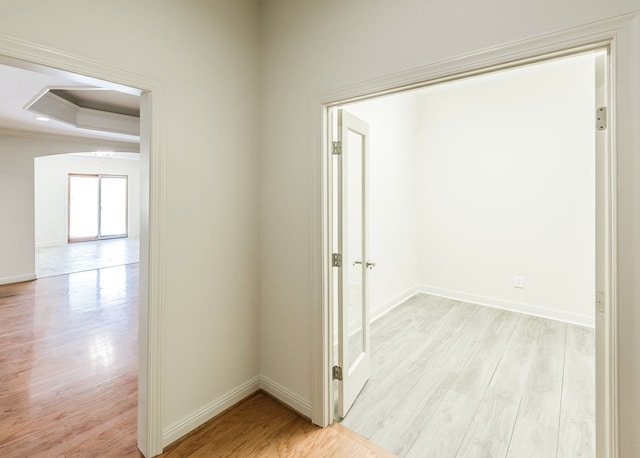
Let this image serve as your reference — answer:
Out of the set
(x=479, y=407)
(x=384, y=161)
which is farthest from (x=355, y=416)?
(x=384, y=161)

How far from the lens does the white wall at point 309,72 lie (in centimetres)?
137

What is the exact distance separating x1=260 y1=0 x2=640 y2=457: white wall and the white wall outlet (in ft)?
11.1

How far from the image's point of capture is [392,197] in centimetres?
438

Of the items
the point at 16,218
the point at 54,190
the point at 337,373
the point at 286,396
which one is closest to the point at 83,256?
the point at 16,218

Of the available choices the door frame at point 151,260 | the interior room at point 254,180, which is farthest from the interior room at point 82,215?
the door frame at point 151,260

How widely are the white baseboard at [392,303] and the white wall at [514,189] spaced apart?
273 mm

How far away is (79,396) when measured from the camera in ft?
8.04

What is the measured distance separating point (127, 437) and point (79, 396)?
777mm

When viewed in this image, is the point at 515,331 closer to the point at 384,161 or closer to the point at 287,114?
the point at 384,161

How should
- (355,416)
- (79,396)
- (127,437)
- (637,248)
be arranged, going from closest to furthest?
1. (637,248)
2. (127,437)
3. (355,416)
4. (79,396)

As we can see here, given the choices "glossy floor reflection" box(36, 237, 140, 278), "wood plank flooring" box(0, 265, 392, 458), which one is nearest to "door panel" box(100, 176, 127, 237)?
"glossy floor reflection" box(36, 237, 140, 278)

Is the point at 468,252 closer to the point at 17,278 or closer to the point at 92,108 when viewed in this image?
the point at 92,108

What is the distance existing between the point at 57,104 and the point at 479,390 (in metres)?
5.91

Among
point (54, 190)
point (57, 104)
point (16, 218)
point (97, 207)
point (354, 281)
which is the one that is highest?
point (57, 104)
